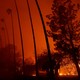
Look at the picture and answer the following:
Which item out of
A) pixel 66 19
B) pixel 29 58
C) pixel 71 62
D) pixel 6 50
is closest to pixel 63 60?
pixel 71 62

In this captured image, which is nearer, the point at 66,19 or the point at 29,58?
the point at 66,19

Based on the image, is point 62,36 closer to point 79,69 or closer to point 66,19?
point 66,19

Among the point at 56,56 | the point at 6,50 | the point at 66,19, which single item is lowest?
the point at 56,56

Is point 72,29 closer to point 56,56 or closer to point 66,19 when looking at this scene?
point 66,19

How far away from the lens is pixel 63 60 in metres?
35.2

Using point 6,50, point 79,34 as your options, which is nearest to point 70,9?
point 79,34

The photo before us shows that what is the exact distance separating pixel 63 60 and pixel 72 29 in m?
5.10

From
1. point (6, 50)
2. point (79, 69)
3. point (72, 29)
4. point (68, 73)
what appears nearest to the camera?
point (79, 69)

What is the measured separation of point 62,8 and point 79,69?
33.8 ft

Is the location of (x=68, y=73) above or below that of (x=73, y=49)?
below

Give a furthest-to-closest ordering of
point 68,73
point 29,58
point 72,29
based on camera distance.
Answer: point 29,58 < point 68,73 < point 72,29

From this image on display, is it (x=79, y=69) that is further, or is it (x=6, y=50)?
(x=6, y=50)

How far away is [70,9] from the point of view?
36.7 metres

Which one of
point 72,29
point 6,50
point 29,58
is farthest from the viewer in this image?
point 6,50
